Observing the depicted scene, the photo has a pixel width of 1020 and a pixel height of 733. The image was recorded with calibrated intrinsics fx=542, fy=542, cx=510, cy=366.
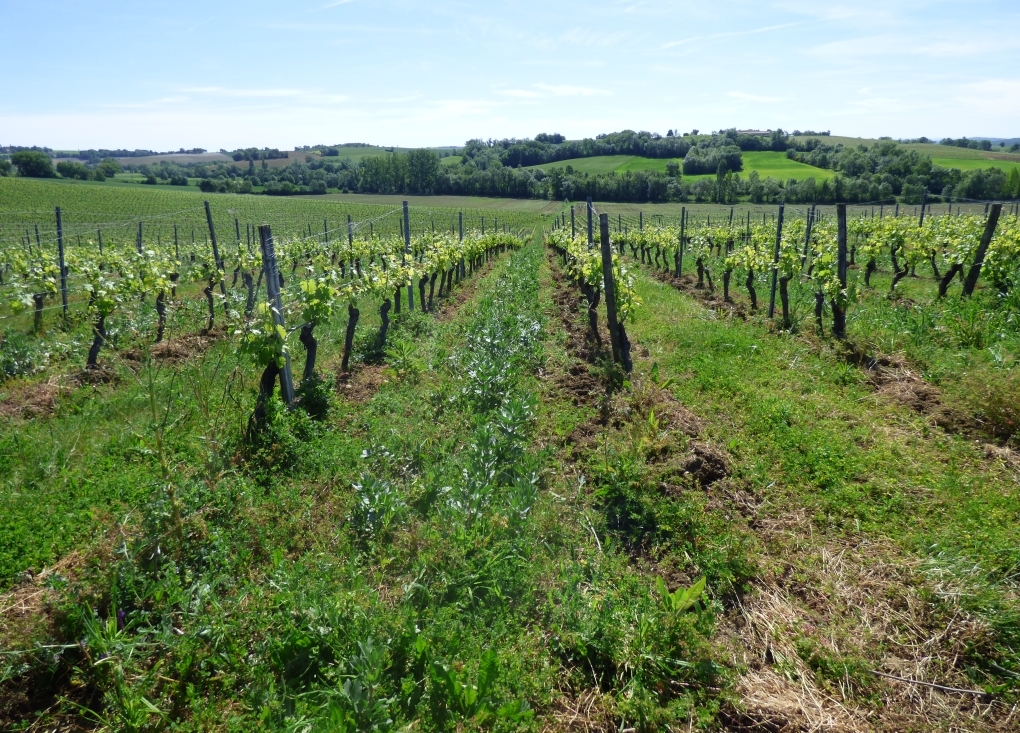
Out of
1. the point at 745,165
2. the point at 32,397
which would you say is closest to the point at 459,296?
the point at 32,397

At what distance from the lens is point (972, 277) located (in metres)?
10.6

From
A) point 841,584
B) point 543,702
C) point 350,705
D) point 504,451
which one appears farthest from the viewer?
point 504,451

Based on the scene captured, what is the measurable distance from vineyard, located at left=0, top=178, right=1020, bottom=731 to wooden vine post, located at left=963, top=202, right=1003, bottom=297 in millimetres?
1549

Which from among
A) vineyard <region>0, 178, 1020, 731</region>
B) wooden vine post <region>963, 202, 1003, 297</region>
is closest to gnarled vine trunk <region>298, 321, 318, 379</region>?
vineyard <region>0, 178, 1020, 731</region>

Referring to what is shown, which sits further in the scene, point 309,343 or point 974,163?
point 974,163

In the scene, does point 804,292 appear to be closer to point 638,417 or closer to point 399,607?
point 638,417

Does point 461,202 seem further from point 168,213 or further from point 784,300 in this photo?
point 784,300

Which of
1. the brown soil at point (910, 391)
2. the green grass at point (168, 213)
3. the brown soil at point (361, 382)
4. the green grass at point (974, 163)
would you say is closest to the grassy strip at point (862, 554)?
the brown soil at point (910, 391)

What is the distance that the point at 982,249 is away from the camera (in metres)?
10.3

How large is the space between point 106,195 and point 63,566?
5945 cm

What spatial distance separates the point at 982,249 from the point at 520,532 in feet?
36.5

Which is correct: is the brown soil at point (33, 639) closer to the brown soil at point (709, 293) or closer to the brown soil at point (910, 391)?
the brown soil at point (910, 391)

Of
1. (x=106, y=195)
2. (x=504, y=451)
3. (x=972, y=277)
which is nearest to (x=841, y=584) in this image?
(x=504, y=451)

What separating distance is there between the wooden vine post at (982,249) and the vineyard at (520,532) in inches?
61.0
